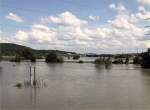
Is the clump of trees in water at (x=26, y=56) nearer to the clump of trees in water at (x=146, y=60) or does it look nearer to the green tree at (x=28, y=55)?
the green tree at (x=28, y=55)

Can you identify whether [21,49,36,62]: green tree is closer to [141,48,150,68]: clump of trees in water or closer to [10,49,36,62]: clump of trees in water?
[10,49,36,62]: clump of trees in water

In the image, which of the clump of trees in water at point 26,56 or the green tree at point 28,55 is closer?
the clump of trees in water at point 26,56

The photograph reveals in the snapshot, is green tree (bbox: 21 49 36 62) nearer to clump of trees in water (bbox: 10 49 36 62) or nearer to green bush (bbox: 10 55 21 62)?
clump of trees in water (bbox: 10 49 36 62)

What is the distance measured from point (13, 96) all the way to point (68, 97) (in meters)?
3.71

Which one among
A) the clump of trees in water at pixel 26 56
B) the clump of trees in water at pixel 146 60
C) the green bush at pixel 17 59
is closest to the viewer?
the clump of trees in water at pixel 146 60

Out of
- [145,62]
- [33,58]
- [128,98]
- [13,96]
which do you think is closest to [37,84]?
[13,96]

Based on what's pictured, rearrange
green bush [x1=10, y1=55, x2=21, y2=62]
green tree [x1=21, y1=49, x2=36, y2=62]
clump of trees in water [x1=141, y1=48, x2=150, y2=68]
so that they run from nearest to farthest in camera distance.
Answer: clump of trees in water [x1=141, y1=48, x2=150, y2=68] < green bush [x1=10, y1=55, x2=21, y2=62] < green tree [x1=21, y1=49, x2=36, y2=62]

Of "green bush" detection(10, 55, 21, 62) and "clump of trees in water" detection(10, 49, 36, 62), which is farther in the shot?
"clump of trees in water" detection(10, 49, 36, 62)

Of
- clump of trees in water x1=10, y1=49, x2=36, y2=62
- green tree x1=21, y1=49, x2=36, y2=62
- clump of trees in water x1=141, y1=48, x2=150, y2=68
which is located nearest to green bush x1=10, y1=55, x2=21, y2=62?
clump of trees in water x1=10, y1=49, x2=36, y2=62

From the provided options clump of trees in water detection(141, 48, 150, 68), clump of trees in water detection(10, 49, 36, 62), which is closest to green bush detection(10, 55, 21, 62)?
clump of trees in water detection(10, 49, 36, 62)

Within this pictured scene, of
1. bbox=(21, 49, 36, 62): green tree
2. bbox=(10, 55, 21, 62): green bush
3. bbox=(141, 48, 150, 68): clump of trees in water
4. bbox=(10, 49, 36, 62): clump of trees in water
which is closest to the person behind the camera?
bbox=(141, 48, 150, 68): clump of trees in water

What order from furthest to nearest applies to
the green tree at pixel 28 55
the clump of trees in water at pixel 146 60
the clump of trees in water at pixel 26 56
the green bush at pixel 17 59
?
the green tree at pixel 28 55 → the clump of trees in water at pixel 26 56 → the green bush at pixel 17 59 → the clump of trees in water at pixel 146 60

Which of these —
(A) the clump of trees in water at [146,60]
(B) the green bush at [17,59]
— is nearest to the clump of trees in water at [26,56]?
(B) the green bush at [17,59]

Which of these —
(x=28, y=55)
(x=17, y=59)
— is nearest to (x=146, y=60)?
(x=28, y=55)
